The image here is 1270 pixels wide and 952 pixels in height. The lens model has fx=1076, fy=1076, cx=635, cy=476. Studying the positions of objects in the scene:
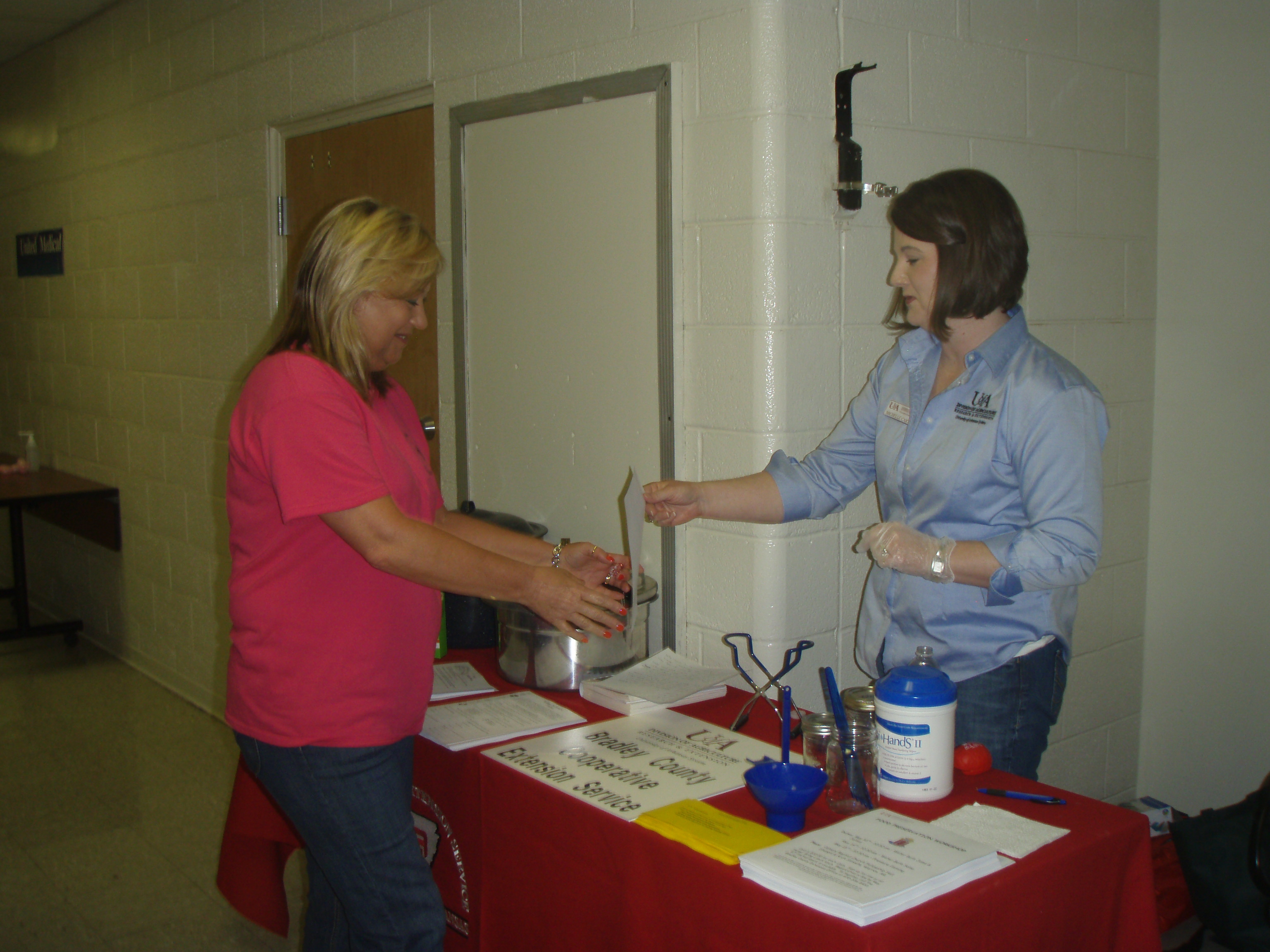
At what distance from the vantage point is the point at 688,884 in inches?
53.9

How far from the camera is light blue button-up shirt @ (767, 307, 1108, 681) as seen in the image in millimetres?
1616

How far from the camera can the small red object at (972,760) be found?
1586 mm

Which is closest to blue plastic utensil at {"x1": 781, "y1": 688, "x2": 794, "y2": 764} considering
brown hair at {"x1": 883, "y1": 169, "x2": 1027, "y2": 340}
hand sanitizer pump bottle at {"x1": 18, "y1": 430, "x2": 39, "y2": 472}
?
brown hair at {"x1": 883, "y1": 169, "x2": 1027, "y2": 340}

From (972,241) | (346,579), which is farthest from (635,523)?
(972,241)

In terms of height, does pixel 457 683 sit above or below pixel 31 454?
below

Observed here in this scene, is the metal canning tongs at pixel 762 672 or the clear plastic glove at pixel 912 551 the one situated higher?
the clear plastic glove at pixel 912 551

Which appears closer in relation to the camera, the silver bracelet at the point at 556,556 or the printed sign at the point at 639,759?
the printed sign at the point at 639,759

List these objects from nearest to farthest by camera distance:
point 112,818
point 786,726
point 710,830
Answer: point 710,830
point 786,726
point 112,818

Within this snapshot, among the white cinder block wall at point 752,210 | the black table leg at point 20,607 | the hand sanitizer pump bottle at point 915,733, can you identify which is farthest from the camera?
the black table leg at point 20,607

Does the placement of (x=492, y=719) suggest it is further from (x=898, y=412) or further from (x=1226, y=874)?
(x=1226, y=874)

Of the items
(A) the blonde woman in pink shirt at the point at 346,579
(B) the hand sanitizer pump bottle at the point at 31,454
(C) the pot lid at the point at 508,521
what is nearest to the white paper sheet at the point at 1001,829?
(A) the blonde woman in pink shirt at the point at 346,579

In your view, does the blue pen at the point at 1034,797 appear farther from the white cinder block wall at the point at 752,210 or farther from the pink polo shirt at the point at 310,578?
the pink polo shirt at the point at 310,578

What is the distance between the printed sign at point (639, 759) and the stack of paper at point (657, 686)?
0.09 ft

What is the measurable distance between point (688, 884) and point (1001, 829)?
1.38 ft
